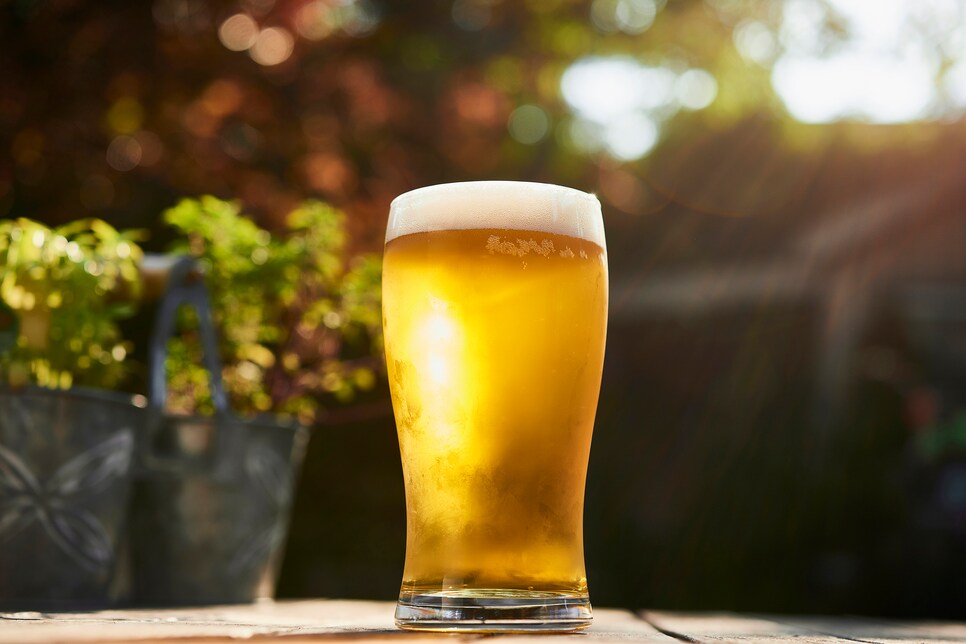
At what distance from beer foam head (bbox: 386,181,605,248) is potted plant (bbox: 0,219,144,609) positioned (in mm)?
613

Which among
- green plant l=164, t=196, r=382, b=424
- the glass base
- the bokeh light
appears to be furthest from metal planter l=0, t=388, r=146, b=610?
the bokeh light

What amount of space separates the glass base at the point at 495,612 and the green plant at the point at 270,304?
3.47 feet

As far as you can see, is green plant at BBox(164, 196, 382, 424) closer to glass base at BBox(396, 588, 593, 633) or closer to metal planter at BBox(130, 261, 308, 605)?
metal planter at BBox(130, 261, 308, 605)

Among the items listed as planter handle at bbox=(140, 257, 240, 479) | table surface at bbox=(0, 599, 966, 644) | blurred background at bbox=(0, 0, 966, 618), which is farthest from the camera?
blurred background at bbox=(0, 0, 966, 618)

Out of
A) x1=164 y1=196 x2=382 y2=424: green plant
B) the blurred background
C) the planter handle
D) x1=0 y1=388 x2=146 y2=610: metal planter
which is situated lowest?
x1=0 y1=388 x2=146 y2=610: metal planter

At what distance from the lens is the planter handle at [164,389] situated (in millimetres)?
1848

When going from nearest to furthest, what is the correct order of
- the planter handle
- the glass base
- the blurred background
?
1. the glass base
2. the planter handle
3. the blurred background

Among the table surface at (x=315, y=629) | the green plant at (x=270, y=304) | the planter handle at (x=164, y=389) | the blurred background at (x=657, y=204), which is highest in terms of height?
the blurred background at (x=657, y=204)

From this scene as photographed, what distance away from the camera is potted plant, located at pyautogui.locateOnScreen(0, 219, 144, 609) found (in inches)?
63.8

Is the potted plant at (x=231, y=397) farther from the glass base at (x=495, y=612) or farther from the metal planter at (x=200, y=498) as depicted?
the glass base at (x=495, y=612)

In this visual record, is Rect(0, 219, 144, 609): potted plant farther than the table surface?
Yes

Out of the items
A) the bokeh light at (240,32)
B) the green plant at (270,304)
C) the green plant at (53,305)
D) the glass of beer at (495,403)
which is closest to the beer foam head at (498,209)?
the glass of beer at (495,403)

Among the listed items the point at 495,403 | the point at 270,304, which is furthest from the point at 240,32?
the point at 495,403

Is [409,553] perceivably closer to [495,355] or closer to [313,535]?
[495,355]
